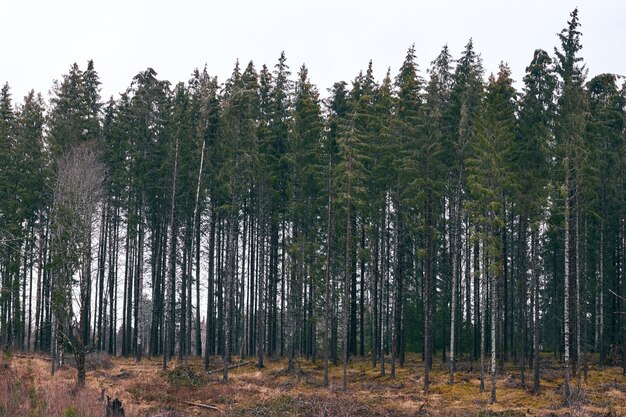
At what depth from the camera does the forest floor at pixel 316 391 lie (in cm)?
2450

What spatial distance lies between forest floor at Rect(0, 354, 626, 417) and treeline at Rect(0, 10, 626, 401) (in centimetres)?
121

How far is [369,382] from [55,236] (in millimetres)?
17023

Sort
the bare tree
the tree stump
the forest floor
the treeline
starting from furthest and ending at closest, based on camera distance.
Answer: the treeline → the bare tree → the forest floor → the tree stump

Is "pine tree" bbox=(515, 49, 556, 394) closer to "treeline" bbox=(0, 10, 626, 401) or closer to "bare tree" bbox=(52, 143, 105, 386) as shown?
"treeline" bbox=(0, 10, 626, 401)

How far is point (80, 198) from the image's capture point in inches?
1157

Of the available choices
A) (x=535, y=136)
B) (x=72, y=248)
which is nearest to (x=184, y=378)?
(x=72, y=248)

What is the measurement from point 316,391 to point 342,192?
1034 cm

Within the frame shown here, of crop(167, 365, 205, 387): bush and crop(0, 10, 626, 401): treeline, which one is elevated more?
crop(0, 10, 626, 401): treeline

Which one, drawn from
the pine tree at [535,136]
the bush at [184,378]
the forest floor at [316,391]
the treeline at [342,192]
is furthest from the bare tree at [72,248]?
the pine tree at [535,136]

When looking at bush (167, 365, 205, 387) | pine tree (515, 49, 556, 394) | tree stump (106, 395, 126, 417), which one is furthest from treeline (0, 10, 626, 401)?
tree stump (106, 395, 126, 417)

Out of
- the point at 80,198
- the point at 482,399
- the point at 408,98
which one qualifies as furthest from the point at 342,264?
the point at 80,198

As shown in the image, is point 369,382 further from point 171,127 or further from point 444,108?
point 171,127

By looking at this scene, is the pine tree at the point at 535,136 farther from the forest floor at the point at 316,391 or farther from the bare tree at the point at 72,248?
the bare tree at the point at 72,248

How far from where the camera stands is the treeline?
97.8ft
